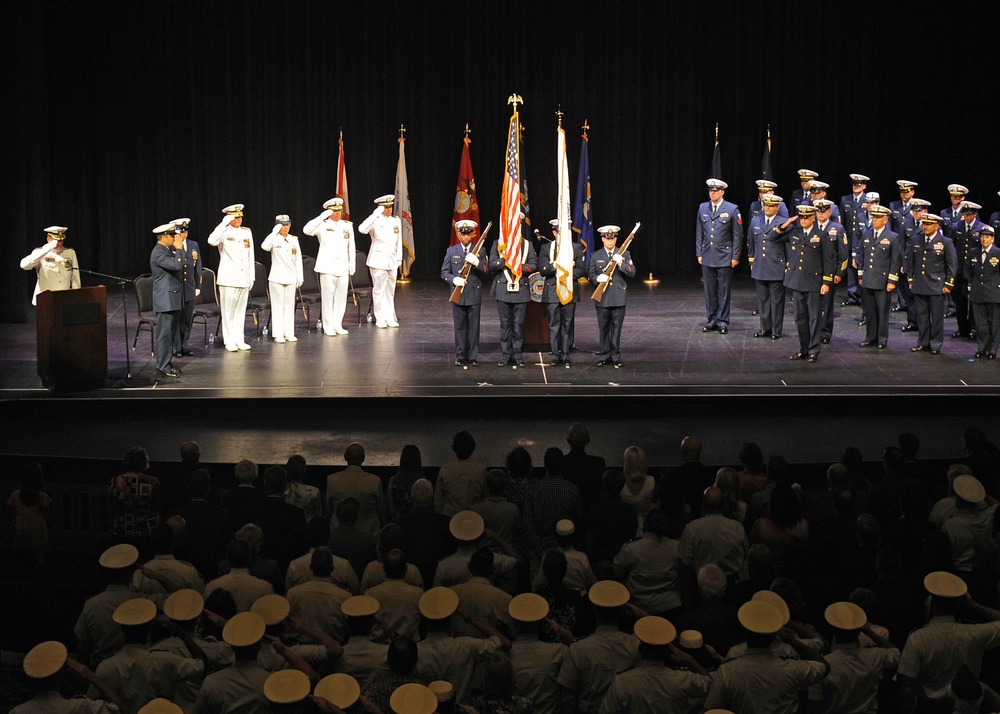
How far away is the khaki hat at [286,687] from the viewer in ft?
13.0

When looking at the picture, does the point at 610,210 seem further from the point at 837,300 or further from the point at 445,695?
the point at 445,695

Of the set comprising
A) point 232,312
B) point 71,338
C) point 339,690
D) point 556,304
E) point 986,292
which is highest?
point 986,292

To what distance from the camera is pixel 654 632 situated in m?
4.27

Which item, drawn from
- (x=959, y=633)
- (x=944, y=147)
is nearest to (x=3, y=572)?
(x=959, y=633)

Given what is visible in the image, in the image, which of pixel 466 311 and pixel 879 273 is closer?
pixel 466 311

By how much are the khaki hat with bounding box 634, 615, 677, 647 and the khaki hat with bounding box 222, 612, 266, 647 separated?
1.35 meters

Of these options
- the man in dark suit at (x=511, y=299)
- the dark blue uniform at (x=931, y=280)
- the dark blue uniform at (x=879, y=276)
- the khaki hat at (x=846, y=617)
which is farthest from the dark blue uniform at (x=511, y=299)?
the khaki hat at (x=846, y=617)

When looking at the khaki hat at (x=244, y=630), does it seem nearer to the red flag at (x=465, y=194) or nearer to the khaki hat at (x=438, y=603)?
the khaki hat at (x=438, y=603)

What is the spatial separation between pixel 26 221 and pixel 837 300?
1031 cm

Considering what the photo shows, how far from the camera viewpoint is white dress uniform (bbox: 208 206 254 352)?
40.0ft

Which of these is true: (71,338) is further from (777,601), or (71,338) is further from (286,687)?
(777,601)

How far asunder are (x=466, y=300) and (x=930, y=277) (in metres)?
4.60

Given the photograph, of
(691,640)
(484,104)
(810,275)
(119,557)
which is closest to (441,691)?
(691,640)

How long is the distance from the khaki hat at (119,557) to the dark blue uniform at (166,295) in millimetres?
6175
